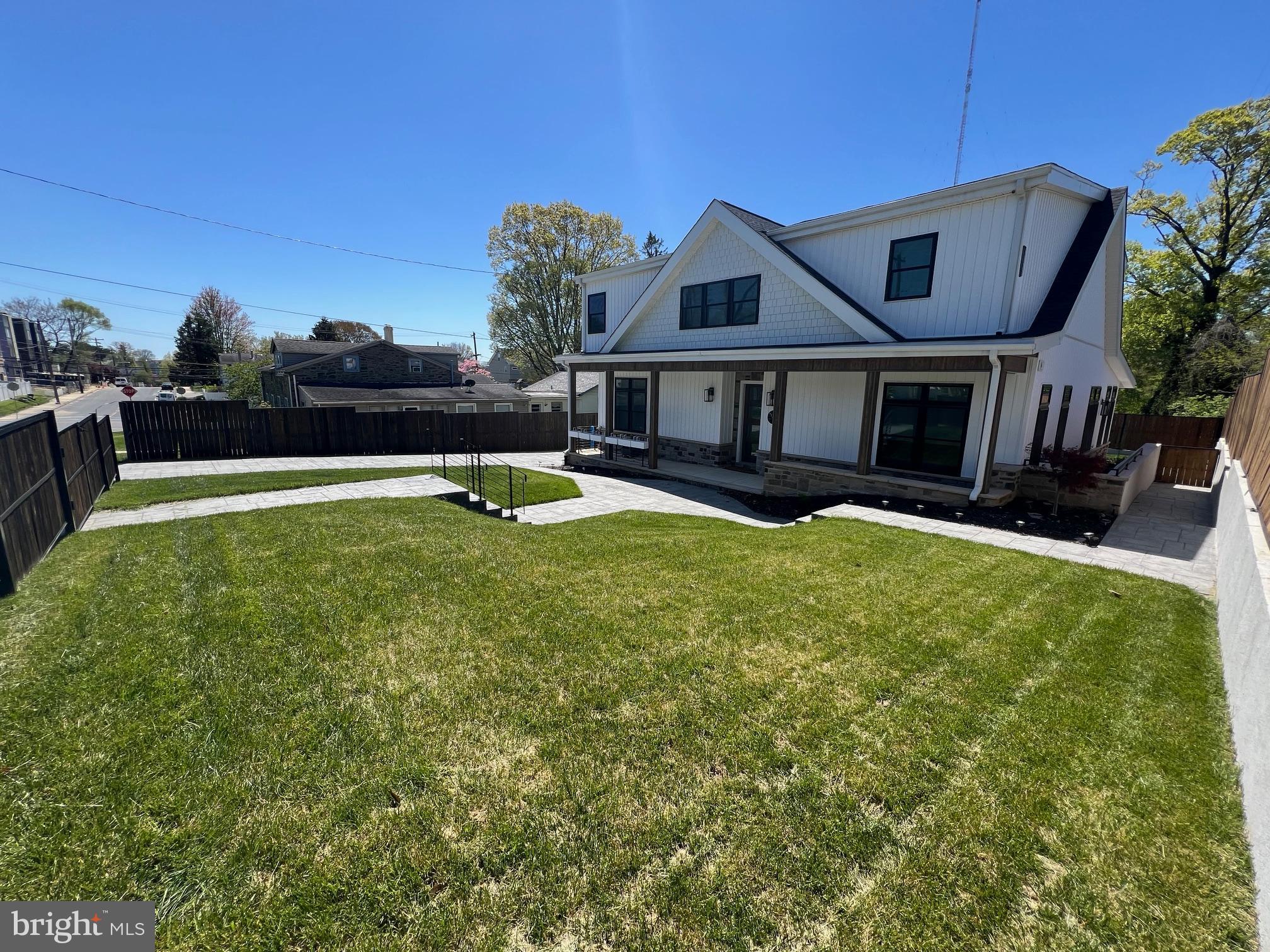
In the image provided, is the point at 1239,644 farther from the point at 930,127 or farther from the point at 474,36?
the point at 474,36

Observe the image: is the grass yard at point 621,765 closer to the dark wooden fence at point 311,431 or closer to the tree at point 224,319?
the dark wooden fence at point 311,431

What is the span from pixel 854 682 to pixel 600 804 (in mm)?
2007

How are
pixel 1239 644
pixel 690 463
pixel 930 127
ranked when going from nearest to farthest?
pixel 1239 644
pixel 930 127
pixel 690 463

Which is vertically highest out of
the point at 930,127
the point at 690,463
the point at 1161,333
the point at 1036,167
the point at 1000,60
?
the point at 1000,60

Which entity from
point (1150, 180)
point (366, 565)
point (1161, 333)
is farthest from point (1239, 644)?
point (1150, 180)

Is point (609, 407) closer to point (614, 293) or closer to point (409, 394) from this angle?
point (614, 293)

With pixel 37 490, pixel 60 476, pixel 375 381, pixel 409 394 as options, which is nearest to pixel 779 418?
→ pixel 37 490

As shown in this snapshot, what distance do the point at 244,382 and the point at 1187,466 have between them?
154 feet

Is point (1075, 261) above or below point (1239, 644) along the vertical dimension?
above

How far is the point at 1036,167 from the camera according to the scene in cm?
873

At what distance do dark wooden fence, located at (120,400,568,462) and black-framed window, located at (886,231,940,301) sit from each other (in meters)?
13.0

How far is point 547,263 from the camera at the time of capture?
34344 mm

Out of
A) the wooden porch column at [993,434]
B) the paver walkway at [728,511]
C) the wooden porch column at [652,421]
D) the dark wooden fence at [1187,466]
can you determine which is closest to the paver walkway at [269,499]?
the paver walkway at [728,511]

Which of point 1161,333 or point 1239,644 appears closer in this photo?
point 1239,644
